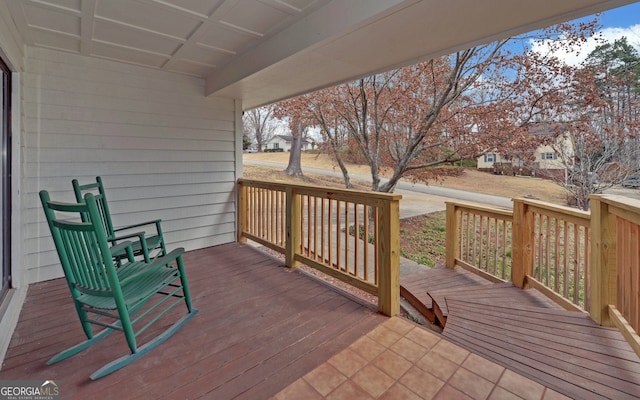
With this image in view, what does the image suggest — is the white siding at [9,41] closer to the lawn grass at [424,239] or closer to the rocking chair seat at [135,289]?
the rocking chair seat at [135,289]

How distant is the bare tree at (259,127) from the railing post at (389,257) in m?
Answer: 10.6

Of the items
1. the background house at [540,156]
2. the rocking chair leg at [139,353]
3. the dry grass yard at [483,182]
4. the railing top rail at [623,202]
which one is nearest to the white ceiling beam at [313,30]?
the railing top rail at [623,202]

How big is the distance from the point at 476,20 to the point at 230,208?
3649mm

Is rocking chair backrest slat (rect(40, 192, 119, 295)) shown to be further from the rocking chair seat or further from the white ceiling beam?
the white ceiling beam

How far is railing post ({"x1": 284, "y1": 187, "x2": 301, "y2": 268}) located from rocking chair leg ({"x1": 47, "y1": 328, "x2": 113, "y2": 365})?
1741mm

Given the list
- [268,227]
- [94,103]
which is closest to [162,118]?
[94,103]

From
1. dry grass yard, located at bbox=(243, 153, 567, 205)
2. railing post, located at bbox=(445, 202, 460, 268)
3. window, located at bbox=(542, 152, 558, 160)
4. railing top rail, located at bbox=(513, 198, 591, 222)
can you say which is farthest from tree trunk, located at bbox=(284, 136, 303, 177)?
railing top rail, located at bbox=(513, 198, 591, 222)

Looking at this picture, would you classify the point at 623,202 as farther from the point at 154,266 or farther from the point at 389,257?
the point at 154,266

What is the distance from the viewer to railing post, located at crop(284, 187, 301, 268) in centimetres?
327

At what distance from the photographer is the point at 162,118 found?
12.2 feet

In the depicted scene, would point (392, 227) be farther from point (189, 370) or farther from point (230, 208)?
point (230, 208)

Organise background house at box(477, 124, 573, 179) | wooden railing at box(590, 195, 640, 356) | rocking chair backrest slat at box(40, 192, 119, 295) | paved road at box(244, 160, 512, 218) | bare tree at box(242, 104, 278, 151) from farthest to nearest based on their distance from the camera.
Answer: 1. bare tree at box(242, 104, 278, 151)
2. paved road at box(244, 160, 512, 218)
3. background house at box(477, 124, 573, 179)
4. wooden railing at box(590, 195, 640, 356)
5. rocking chair backrest slat at box(40, 192, 119, 295)

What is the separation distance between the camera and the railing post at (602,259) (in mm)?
2094

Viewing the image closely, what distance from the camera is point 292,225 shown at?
10.7 feet
